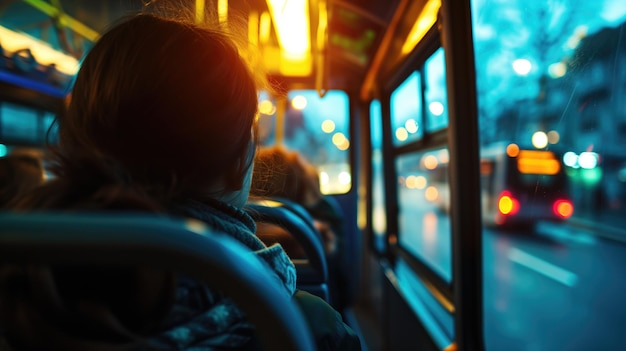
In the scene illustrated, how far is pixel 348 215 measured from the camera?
4930 mm

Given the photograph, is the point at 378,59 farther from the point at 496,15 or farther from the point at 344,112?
the point at 496,15

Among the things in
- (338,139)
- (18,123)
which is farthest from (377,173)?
(18,123)

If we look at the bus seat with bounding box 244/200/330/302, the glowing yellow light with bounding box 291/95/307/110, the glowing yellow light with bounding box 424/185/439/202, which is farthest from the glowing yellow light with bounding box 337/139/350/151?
the glowing yellow light with bounding box 424/185/439/202

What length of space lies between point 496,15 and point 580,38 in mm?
715

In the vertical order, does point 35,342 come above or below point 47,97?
below

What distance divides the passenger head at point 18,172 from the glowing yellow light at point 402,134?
2633mm

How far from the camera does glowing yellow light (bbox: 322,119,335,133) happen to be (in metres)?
4.80

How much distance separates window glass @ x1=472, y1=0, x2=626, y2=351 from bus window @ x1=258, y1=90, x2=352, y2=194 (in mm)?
1676

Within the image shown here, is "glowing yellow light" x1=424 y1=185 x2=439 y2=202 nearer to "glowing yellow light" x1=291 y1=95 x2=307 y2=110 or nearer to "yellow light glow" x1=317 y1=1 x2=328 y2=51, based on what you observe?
"glowing yellow light" x1=291 y1=95 x2=307 y2=110

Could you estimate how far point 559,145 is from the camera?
2.13 meters

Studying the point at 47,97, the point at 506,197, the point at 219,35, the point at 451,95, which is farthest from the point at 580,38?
the point at 506,197

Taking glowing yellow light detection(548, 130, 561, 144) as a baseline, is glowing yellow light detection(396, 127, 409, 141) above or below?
above

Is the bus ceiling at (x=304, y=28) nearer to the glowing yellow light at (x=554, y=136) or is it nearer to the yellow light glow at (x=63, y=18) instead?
the yellow light glow at (x=63, y=18)

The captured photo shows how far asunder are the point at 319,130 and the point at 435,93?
215cm
